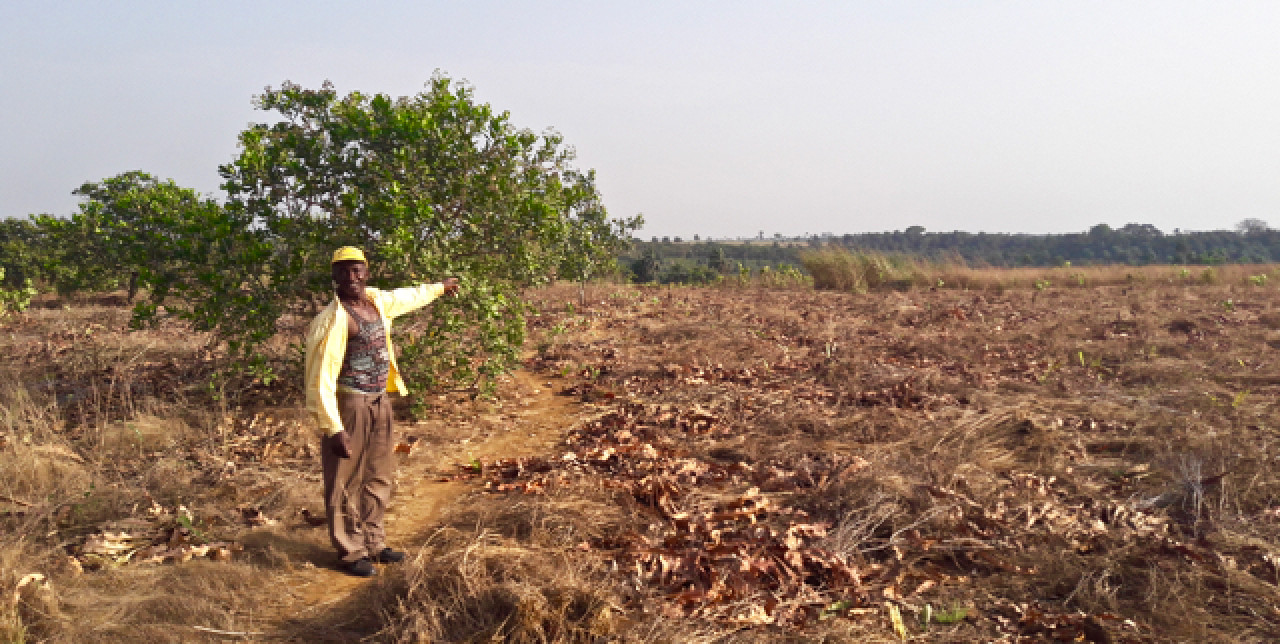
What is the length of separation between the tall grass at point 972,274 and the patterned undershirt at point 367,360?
16123mm

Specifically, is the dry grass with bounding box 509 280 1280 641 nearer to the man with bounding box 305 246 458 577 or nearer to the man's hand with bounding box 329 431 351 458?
the man with bounding box 305 246 458 577

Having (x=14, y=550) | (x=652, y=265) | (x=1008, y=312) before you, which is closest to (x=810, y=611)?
(x=14, y=550)

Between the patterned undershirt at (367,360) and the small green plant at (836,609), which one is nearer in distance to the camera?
the small green plant at (836,609)

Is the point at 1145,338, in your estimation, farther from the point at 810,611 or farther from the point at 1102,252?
the point at 1102,252

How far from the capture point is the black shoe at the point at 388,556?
376cm

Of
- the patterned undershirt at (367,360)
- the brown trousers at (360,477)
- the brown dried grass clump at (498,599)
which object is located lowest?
the brown dried grass clump at (498,599)

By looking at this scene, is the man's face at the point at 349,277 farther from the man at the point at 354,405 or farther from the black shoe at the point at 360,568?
the black shoe at the point at 360,568

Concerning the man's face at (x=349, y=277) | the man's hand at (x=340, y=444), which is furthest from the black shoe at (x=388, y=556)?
the man's face at (x=349, y=277)

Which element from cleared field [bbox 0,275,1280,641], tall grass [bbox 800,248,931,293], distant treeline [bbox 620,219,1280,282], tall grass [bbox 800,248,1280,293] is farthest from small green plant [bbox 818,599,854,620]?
distant treeline [bbox 620,219,1280,282]

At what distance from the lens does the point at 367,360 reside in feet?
11.8

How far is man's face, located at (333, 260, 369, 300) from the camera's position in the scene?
347 centimetres

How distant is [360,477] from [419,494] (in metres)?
1.11

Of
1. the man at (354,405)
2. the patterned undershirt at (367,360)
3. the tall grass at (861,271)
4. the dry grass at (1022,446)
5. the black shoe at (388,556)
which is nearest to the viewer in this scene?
the dry grass at (1022,446)

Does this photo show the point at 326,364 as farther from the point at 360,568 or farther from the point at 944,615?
the point at 944,615
